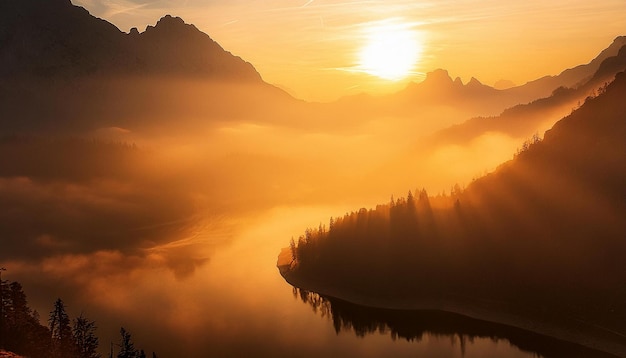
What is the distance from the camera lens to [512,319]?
545ft

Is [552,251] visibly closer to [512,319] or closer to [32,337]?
[512,319]

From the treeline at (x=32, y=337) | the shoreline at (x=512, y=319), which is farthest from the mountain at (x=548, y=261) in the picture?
the treeline at (x=32, y=337)

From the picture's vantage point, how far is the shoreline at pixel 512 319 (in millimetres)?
147250

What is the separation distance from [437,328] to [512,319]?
2275cm

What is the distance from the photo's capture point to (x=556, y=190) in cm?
19262

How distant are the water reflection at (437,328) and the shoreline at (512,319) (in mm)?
1710

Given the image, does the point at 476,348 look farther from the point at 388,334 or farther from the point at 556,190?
the point at 556,190

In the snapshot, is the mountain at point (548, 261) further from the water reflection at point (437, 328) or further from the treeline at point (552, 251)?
the water reflection at point (437, 328)

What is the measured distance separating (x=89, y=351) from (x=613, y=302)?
450ft

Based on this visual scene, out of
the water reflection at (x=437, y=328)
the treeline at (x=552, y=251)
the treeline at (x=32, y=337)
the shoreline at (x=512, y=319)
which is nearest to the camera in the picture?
the treeline at (x=32, y=337)

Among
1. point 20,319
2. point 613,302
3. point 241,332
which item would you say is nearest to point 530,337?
point 613,302

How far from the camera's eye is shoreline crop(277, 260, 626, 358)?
14725 cm

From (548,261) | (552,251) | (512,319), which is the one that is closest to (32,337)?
(512,319)

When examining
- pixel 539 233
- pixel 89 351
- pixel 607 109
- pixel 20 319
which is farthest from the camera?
pixel 607 109
